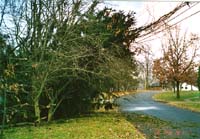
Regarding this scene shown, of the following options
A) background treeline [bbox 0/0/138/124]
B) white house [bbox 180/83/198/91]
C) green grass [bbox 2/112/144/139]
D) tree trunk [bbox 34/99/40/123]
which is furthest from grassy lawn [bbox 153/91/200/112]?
tree trunk [bbox 34/99/40/123]

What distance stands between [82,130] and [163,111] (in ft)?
2.67

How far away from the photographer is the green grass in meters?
3.03

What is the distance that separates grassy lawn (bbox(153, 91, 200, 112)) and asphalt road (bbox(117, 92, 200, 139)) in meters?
0.11

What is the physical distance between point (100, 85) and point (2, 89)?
5.40 ft

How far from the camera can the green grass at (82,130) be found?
3.03 meters

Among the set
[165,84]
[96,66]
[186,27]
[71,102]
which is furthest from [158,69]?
[71,102]

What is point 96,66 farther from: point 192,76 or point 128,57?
point 192,76

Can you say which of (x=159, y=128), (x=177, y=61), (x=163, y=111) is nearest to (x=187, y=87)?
(x=177, y=61)

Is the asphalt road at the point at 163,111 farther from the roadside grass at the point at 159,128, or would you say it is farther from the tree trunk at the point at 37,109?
the tree trunk at the point at 37,109

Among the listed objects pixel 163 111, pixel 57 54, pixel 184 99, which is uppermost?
pixel 57 54

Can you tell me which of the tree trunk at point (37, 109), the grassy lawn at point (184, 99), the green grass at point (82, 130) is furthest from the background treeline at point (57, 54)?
the grassy lawn at point (184, 99)

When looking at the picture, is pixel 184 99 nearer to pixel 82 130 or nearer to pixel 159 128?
pixel 159 128

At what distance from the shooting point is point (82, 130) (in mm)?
3338

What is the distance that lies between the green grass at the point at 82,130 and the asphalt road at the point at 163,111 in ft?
0.68
